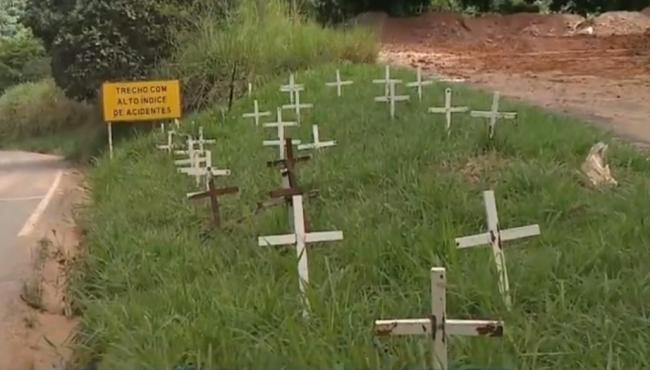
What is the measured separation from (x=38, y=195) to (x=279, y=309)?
11.5m

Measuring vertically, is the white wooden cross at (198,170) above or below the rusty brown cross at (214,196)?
below

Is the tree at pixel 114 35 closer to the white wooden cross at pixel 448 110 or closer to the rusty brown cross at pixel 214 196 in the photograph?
the white wooden cross at pixel 448 110

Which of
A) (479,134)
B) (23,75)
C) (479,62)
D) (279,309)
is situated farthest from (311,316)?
(23,75)

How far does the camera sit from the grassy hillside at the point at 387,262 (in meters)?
4.51

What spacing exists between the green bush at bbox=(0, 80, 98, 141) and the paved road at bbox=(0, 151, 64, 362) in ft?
4.65

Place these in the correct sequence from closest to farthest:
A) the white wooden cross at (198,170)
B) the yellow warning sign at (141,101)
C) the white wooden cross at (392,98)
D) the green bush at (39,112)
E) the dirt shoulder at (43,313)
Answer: the dirt shoulder at (43,313) → the white wooden cross at (198,170) → the white wooden cross at (392,98) → the yellow warning sign at (141,101) → the green bush at (39,112)

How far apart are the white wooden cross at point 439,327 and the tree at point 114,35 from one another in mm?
16225

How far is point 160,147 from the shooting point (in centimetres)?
1234

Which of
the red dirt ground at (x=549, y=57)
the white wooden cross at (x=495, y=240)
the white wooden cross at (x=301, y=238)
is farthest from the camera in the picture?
the red dirt ground at (x=549, y=57)

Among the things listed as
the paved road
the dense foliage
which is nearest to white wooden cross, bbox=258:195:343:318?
the paved road

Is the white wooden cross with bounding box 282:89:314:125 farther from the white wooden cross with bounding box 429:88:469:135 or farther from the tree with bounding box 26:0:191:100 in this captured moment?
the tree with bounding box 26:0:191:100

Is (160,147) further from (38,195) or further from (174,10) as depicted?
(174,10)

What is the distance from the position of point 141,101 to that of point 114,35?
5.98m

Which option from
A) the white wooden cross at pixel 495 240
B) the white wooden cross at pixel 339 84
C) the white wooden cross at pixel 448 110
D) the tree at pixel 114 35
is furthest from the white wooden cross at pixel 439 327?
the tree at pixel 114 35
